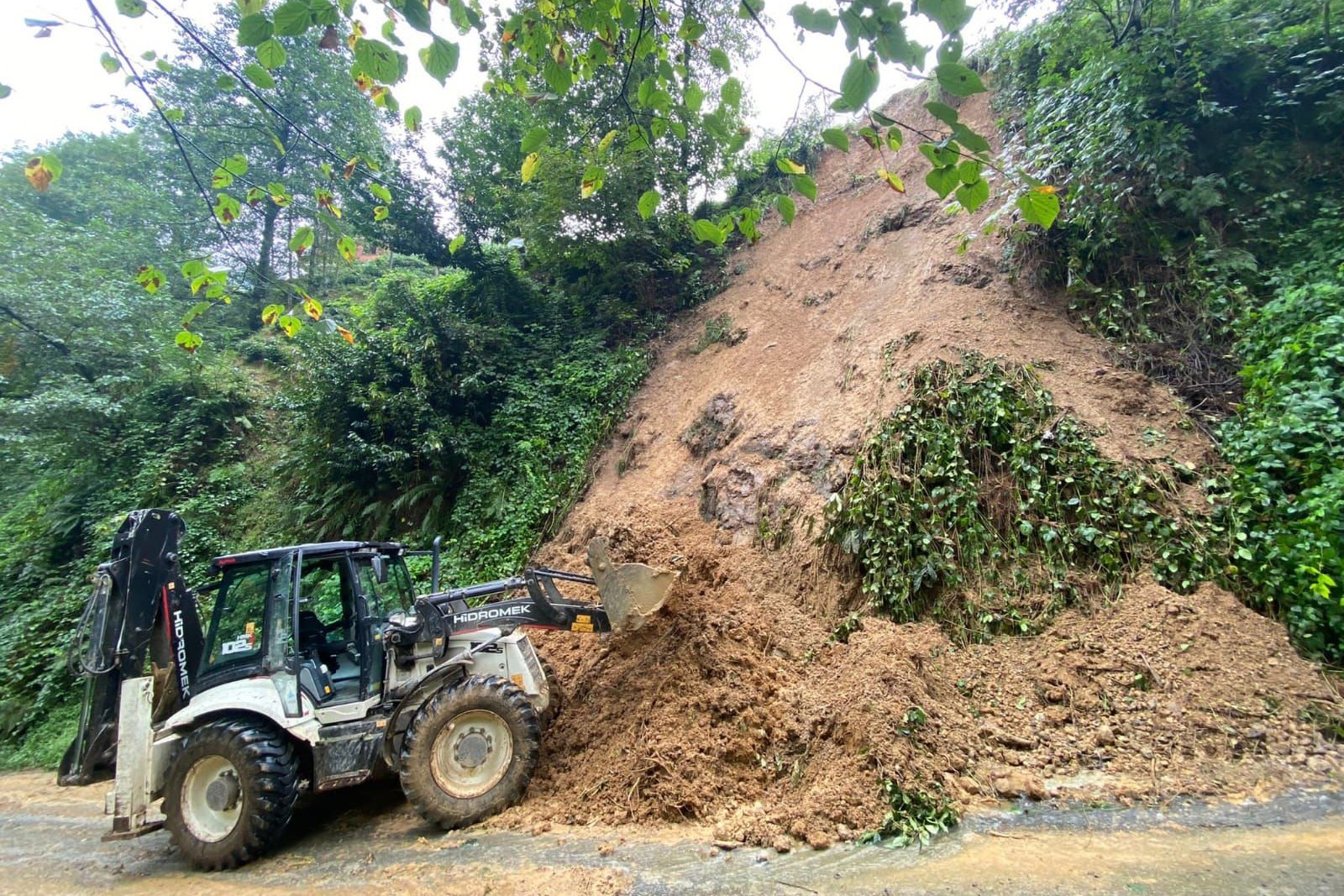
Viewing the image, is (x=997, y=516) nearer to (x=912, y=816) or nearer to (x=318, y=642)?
(x=912, y=816)

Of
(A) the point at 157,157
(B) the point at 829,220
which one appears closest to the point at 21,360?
(A) the point at 157,157

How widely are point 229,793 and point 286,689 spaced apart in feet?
2.41

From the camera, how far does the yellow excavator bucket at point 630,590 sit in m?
4.84

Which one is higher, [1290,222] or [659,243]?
[659,243]

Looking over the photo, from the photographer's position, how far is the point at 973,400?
579 centimetres

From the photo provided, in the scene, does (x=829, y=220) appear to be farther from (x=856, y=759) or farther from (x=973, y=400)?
(x=856, y=759)

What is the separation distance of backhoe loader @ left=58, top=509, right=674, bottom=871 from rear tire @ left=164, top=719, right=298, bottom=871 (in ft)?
0.03

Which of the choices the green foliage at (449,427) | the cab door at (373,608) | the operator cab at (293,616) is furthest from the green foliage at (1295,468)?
the green foliage at (449,427)

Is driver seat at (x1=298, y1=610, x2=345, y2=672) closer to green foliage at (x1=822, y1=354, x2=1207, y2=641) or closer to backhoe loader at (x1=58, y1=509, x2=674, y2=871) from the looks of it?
backhoe loader at (x1=58, y1=509, x2=674, y2=871)

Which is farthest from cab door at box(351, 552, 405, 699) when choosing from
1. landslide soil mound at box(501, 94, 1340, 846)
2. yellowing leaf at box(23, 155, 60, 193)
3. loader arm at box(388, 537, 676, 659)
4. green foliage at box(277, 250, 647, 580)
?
green foliage at box(277, 250, 647, 580)

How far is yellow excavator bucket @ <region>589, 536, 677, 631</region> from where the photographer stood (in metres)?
4.84

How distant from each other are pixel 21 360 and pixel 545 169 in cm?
1163

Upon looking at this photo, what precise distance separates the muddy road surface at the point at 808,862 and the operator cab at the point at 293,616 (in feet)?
3.68

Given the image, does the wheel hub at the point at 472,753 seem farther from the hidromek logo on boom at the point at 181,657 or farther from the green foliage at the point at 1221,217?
the green foliage at the point at 1221,217
